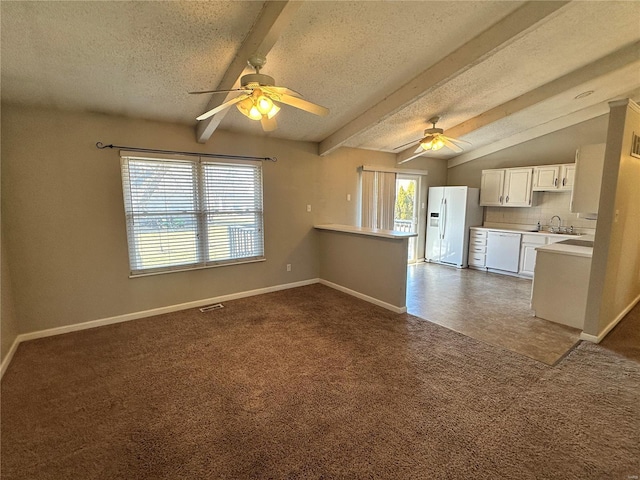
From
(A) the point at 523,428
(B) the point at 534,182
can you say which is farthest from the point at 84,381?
(B) the point at 534,182

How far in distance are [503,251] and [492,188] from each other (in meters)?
1.29

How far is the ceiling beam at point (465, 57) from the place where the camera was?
7.54 ft

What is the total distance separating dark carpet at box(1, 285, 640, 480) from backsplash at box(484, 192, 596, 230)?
3302 millimetres

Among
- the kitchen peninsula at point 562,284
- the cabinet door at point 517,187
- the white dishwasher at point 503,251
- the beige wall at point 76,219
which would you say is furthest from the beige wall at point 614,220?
the beige wall at point 76,219

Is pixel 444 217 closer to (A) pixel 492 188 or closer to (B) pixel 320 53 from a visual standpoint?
(A) pixel 492 188

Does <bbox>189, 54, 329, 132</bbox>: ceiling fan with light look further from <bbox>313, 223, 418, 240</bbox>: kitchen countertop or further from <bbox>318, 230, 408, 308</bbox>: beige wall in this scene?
<bbox>318, 230, 408, 308</bbox>: beige wall

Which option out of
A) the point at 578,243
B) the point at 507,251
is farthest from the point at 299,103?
the point at 507,251

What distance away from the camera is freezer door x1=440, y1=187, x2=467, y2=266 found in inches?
240

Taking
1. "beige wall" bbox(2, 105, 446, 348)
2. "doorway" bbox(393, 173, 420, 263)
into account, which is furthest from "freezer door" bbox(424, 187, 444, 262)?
"beige wall" bbox(2, 105, 446, 348)

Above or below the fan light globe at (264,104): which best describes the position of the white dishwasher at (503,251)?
below

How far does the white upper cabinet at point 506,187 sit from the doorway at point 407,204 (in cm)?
129

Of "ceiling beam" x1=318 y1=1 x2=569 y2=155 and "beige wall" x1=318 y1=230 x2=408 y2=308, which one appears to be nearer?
"ceiling beam" x1=318 y1=1 x2=569 y2=155

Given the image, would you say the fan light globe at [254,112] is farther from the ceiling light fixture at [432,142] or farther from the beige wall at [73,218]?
the ceiling light fixture at [432,142]

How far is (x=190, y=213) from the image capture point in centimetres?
388
